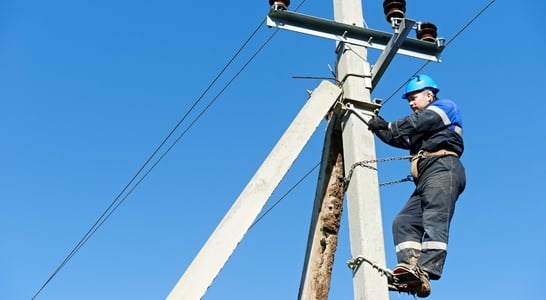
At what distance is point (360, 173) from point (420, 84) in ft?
2.99

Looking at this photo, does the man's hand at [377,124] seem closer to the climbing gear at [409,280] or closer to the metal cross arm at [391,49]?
the metal cross arm at [391,49]

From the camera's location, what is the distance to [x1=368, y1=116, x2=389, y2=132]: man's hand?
15.8ft

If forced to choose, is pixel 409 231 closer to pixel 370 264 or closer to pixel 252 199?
pixel 370 264

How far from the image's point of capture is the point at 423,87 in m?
5.14

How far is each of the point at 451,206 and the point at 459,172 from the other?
252mm

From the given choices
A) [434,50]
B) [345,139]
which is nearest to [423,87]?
[434,50]

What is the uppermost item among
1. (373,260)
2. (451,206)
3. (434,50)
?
(434,50)

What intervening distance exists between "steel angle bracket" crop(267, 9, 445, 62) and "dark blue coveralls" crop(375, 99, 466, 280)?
505 millimetres

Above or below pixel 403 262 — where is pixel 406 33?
above

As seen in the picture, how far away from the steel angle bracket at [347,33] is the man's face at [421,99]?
0.29m

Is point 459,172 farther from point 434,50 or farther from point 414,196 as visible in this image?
point 434,50

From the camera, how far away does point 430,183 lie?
4.61 m

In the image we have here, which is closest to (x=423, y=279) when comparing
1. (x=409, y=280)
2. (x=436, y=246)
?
(x=409, y=280)

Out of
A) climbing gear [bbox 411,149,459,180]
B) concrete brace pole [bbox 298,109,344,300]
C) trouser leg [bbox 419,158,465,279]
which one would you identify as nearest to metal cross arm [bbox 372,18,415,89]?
concrete brace pole [bbox 298,109,344,300]
